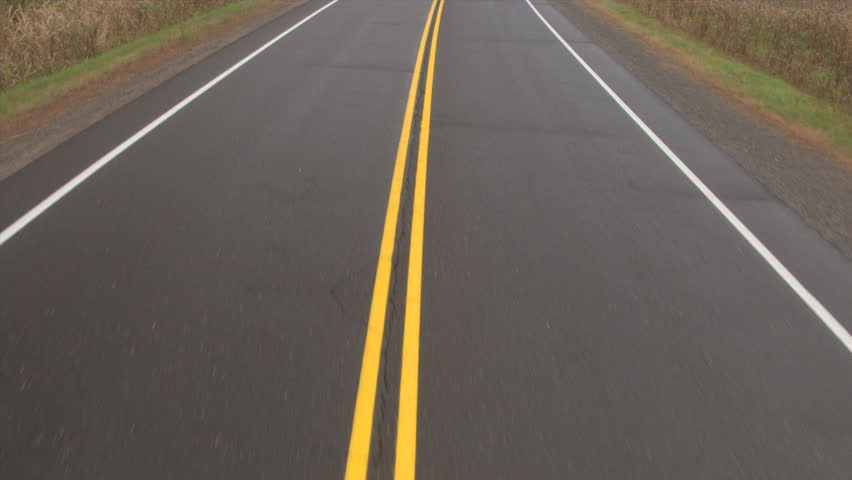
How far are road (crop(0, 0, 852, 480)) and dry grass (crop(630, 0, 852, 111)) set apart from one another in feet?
21.4

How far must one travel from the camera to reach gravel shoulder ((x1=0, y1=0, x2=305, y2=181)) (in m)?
7.25

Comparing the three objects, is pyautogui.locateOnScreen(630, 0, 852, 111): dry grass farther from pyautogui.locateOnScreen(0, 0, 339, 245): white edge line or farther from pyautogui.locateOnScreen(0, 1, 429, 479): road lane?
pyautogui.locateOnScreen(0, 0, 339, 245): white edge line

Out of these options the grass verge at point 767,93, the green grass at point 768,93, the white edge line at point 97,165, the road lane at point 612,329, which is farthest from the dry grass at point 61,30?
the green grass at point 768,93

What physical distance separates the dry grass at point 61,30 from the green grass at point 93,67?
0.31 metres

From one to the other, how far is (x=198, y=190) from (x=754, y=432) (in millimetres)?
5288

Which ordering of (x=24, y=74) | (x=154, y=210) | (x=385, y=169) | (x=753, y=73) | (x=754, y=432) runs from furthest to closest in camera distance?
1. (x=753, y=73)
2. (x=24, y=74)
3. (x=385, y=169)
4. (x=154, y=210)
5. (x=754, y=432)

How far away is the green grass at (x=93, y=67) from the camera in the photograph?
9.19 metres

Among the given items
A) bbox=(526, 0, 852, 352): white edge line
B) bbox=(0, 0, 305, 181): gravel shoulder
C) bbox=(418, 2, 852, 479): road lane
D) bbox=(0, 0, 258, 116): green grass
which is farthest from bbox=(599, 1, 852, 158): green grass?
bbox=(0, 0, 258, 116): green grass

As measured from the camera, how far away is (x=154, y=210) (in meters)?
5.83

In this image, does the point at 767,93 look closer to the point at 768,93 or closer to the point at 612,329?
the point at 768,93

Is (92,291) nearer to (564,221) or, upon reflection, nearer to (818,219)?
(564,221)

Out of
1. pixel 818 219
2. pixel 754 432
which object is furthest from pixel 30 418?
pixel 818 219

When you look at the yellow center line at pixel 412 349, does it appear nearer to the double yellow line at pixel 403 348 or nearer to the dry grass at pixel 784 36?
the double yellow line at pixel 403 348

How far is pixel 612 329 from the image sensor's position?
446 centimetres
